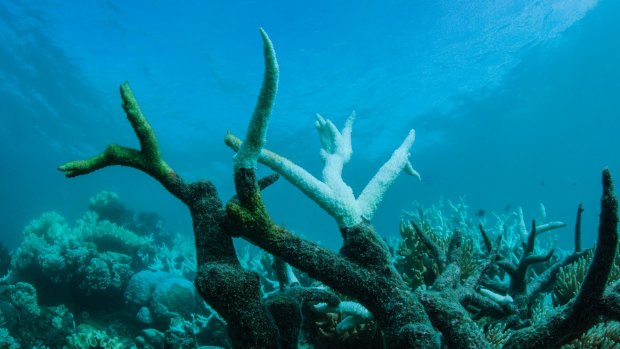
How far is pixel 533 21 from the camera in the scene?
2775 centimetres

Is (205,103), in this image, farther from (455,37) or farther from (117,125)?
(455,37)

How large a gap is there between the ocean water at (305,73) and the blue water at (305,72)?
5.1 inches

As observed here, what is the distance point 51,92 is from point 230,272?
38722 millimetres

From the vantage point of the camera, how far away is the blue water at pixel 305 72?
85.6ft

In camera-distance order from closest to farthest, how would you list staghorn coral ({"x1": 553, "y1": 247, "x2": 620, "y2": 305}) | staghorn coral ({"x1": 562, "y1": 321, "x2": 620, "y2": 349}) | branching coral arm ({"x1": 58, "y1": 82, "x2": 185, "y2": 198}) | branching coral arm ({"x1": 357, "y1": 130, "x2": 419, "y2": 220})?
branching coral arm ({"x1": 58, "y1": 82, "x2": 185, "y2": 198}) → branching coral arm ({"x1": 357, "y1": 130, "x2": 419, "y2": 220}) → staghorn coral ({"x1": 562, "y1": 321, "x2": 620, "y2": 349}) → staghorn coral ({"x1": 553, "y1": 247, "x2": 620, "y2": 305})

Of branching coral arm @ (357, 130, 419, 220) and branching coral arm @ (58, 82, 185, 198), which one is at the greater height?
branching coral arm @ (357, 130, 419, 220)

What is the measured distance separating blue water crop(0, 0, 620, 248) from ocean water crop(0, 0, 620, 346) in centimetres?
13

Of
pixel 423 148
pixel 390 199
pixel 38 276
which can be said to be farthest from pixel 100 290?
pixel 390 199

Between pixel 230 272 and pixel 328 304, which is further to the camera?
pixel 328 304

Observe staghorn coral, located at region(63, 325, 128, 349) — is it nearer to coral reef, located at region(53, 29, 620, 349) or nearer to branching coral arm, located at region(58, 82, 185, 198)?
coral reef, located at region(53, 29, 620, 349)

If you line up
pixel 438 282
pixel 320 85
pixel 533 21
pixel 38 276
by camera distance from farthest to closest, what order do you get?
pixel 320 85 < pixel 533 21 < pixel 38 276 < pixel 438 282

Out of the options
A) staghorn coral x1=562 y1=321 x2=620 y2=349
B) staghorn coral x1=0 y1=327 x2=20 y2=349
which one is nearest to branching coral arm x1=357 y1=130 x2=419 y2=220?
staghorn coral x1=562 y1=321 x2=620 y2=349

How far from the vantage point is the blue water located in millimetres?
26094

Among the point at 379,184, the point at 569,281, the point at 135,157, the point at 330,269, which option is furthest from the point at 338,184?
the point at 569,281
